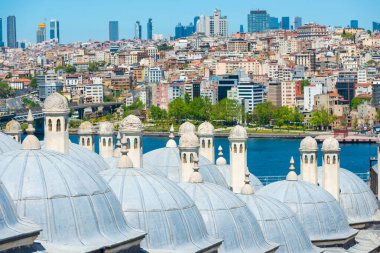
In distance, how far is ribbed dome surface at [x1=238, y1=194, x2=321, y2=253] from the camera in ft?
49.8

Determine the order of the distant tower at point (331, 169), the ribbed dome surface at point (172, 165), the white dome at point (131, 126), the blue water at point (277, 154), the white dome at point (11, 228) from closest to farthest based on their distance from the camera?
the white dome at point (11, 228), the white dome at point (131, 126), the ribbed dome surface at point (172, 165), the distant tower at point (331, 169), the blue water at point (277, 154)

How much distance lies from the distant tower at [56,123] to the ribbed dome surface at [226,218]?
1.30 meters

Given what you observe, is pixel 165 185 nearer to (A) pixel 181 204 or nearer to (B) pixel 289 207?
(A) pixel 181 204

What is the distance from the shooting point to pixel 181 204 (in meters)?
12.3

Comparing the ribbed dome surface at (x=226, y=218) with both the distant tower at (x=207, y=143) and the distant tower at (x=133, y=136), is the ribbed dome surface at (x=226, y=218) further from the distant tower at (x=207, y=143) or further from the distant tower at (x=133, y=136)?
the distant tower at (x=207, y=143)

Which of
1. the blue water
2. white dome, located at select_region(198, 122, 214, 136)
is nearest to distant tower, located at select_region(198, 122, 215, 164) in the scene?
white dome, located at select_region(198, 122, 214, 136)

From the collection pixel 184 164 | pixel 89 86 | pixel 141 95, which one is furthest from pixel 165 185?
pixel 89 86

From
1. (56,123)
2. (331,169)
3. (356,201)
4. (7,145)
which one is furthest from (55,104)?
(356,201)

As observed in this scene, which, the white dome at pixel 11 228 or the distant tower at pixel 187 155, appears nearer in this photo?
the white dome at pixel 11 228

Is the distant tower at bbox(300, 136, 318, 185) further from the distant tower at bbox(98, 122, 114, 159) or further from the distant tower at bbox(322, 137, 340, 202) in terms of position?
the distant tower at bbox(98, 122, 114, 159)

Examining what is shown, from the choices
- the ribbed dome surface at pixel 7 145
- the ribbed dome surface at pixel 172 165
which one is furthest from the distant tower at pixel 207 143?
the ribbed dome surface at pixel 7 145

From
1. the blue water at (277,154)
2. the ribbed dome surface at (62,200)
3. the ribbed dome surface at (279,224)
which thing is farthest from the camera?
the blue water at (277,154)

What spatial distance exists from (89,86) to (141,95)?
9340 mm

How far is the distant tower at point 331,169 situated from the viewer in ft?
62.9
